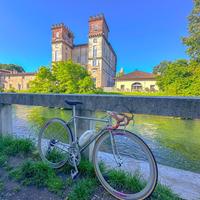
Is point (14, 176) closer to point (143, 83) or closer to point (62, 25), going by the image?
point (143, 83)

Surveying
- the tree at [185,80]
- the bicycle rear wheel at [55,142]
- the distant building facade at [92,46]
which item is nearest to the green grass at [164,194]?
the bicycle rear wheel at [55,142]

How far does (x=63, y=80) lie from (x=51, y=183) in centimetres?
1985

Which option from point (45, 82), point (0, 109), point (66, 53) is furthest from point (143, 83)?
point (0, 109)

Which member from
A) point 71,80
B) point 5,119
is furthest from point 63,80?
point 5,119

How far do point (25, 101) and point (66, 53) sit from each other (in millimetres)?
39624

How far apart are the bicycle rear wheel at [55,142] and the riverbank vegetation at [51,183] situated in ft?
0.48

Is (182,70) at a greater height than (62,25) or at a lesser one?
lesser

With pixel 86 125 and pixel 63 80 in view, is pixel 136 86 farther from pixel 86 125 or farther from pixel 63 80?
pixel 86 125

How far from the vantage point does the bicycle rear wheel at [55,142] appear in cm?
181

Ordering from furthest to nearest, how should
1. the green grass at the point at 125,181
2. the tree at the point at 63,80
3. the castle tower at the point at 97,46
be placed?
the castle tower at the point at 97,46 < the tree at the point at 63,80 < the green grass at the point at 125,181

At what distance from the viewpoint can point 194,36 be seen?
62.4 feet

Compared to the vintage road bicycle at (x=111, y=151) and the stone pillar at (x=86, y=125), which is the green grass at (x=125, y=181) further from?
the stone pillar at (x=86, y=125)

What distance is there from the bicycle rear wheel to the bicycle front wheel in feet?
A: 1.49

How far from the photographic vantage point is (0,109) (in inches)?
102
